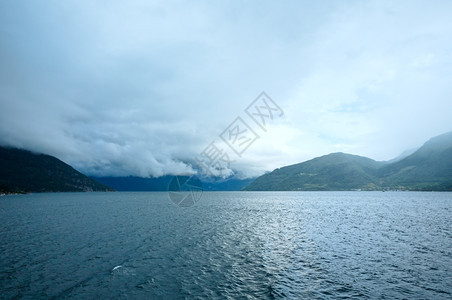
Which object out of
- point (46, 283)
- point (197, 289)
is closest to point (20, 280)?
point (46, 283)

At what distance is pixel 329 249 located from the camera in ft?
158

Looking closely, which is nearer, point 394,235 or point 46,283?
point 46,283

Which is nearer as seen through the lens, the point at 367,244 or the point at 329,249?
the point at 329,249

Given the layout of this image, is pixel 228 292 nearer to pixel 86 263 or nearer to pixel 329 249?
pixel 86 263

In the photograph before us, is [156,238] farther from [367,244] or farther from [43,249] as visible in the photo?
[367,244]

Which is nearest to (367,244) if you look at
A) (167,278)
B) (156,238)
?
(167,278)

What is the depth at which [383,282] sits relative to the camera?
31031 millimetres

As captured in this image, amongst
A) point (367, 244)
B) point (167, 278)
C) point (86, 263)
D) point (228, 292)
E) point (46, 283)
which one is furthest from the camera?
point (367, 244)

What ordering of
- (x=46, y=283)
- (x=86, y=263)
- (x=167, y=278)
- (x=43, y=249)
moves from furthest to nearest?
(x=43, y=249), (x=86, y=263), (x=167, y=278), (x=46, y=283)

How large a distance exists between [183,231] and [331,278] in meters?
45.9

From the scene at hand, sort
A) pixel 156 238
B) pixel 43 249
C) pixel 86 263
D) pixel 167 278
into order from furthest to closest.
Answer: pixel 156 238
pixel 43 249
pixel 86 263
pixel 167 278

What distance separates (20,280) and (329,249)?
54.3m

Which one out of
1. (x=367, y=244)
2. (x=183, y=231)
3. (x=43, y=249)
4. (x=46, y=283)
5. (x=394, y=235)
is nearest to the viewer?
(x=46, y=283)


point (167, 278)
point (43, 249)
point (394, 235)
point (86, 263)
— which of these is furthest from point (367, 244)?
point (43, 249)
